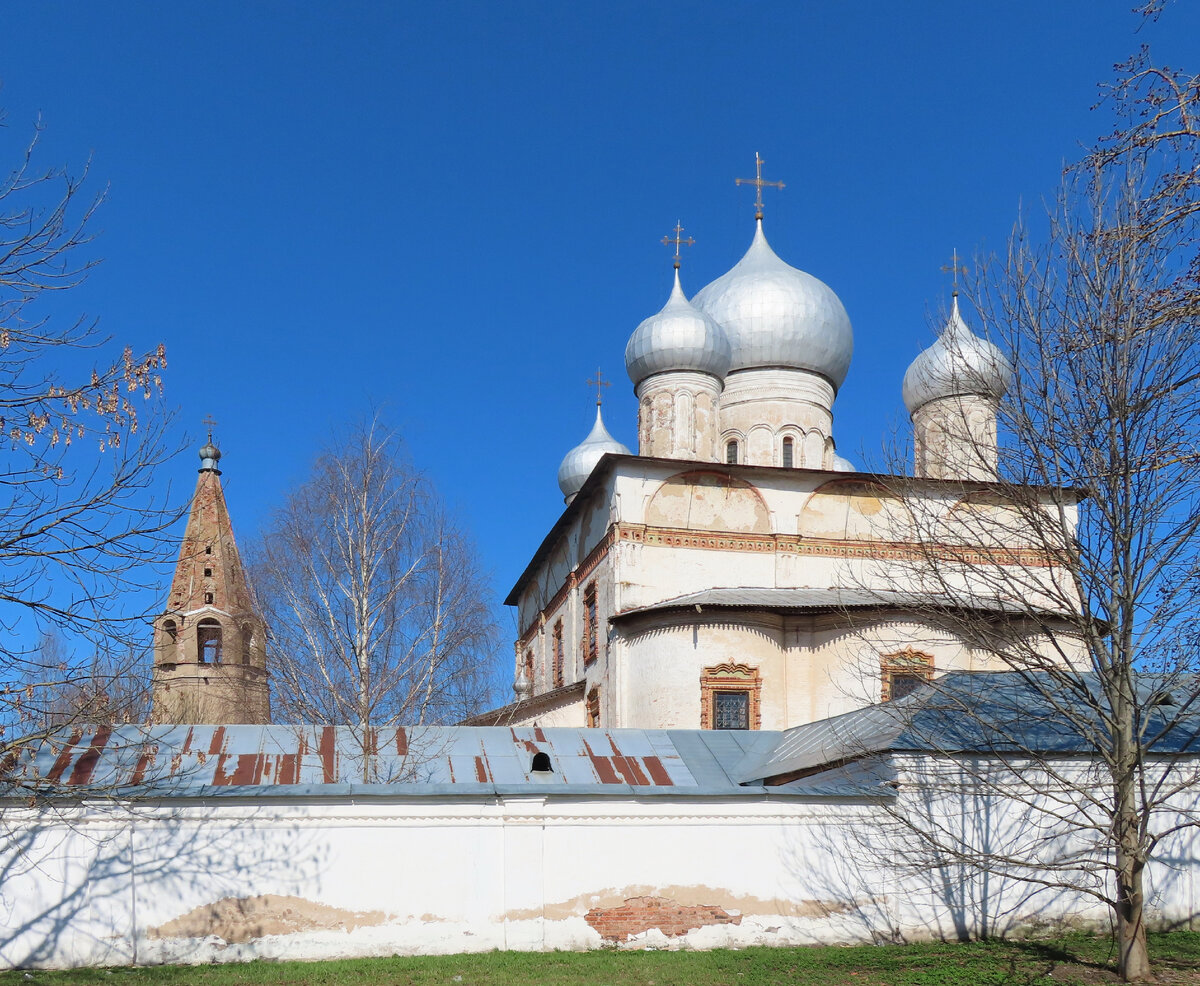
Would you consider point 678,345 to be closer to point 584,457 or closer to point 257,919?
point 584,457

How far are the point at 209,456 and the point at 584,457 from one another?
32.3 ft

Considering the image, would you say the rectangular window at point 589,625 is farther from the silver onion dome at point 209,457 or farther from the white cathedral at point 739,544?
the silver onion dome at point 209,457

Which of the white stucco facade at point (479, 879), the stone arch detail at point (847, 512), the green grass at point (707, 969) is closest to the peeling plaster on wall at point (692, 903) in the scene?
the white stucco facade at point (479, 879)

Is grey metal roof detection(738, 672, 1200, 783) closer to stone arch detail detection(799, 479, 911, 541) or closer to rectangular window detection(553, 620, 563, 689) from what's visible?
stone arch detail detection(799, 479, 911, 541)

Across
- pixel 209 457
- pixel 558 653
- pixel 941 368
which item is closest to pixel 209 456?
pixel 209 457

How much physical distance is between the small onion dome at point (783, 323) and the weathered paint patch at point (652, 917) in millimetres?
15697

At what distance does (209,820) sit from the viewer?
10.1 m

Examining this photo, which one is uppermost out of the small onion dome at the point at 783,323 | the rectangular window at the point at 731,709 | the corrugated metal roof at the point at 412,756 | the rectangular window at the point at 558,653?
the small onion dome at the point at 783,323

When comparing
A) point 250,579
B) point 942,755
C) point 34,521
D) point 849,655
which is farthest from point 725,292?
point 34,521

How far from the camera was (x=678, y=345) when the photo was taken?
929 inches

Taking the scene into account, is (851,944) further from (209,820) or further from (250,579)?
(250,579)

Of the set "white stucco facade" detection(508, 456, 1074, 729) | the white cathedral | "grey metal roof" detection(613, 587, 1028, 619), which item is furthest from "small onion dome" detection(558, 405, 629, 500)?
"grey metal roof" detection(613, 587, 1028, 619)

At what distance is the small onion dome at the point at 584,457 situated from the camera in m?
32.8

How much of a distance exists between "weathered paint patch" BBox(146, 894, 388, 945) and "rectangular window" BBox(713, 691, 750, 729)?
9.01 m
